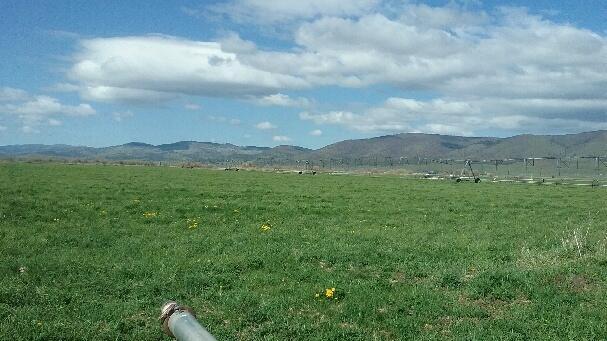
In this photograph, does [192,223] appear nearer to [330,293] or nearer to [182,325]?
[330,293]

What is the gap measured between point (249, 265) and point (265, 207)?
13969 mm

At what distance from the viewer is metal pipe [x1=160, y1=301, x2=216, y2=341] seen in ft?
15.3

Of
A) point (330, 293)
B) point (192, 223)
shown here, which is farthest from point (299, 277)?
point (192, 223)

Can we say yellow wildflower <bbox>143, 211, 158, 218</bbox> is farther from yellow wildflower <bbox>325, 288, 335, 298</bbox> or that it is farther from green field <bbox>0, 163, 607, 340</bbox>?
yellow wildflower <bbox>325, 288, 335, 298</bbox>

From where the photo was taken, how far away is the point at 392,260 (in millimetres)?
14914

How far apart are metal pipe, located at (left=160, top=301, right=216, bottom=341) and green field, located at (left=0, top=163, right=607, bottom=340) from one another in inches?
177

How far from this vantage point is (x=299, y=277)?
1312 centimetres

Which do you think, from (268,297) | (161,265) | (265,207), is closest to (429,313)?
(268,297)

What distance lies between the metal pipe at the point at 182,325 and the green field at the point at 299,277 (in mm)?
4496

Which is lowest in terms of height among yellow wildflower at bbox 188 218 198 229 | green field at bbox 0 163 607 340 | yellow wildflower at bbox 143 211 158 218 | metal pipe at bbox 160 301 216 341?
green field at bbox 0 163 607 340

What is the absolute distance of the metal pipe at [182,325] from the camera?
4648 millimetres

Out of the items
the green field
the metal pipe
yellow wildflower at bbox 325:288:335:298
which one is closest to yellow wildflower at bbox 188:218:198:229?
the green field

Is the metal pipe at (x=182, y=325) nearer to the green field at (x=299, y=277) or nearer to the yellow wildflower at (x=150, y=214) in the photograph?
the green field at (x=299, y=277)

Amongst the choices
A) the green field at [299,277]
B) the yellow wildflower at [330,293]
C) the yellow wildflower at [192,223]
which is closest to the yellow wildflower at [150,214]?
the green field at [299,277]
